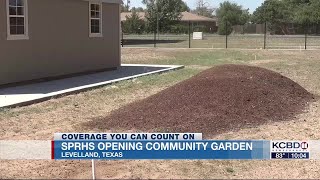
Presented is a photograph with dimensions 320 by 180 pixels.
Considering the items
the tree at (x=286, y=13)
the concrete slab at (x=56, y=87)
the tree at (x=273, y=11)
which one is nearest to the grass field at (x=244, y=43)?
the tree at (x=286, y=13)

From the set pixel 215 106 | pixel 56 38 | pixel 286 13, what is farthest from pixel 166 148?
pixel 286 13

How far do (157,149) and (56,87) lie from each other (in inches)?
344

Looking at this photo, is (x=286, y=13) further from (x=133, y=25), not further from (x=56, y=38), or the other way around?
(x=56, y=38)

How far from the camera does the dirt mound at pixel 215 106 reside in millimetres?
8305

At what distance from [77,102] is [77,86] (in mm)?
2485

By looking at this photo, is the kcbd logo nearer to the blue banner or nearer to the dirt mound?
the blue banner

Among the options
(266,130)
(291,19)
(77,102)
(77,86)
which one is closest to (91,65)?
(77,86)

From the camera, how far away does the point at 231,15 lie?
92500 millimetres

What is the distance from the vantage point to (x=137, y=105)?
968 centimetres

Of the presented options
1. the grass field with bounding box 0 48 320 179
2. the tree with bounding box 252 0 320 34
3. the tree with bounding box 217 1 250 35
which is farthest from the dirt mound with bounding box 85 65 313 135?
the tree with bounding box 217 1 250 35

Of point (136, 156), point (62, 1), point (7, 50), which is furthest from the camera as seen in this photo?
point (62, 1)

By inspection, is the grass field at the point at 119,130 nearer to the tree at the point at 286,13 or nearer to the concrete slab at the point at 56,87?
the concrete slab at the point at 56,87

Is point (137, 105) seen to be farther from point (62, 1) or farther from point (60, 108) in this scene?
point (62, 1)

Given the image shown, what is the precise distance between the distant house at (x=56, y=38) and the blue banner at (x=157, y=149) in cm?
854
